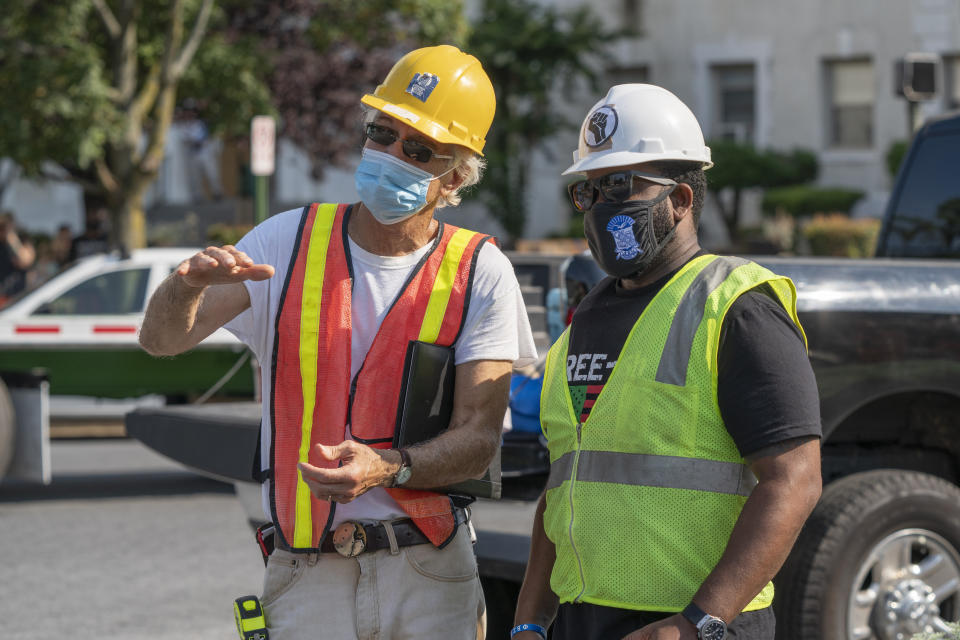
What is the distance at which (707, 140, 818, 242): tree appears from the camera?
84.6 feet

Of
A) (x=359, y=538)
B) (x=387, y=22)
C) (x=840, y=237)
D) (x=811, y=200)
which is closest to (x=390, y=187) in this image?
(x=359, y=538)

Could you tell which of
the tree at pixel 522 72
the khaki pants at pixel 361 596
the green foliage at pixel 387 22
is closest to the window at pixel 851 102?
the tree at pixel 522 72

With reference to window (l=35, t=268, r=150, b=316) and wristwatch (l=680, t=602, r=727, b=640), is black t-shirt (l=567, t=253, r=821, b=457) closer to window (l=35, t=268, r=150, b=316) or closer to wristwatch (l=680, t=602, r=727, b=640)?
wristwatch (l=680, t=602, r=727, b=640)

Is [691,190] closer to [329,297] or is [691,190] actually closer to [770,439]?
[770,439]

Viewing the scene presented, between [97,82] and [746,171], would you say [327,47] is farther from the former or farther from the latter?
[746,171]

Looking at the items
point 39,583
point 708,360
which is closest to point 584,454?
point 708,360

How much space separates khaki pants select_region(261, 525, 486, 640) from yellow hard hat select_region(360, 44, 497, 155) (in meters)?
0.90

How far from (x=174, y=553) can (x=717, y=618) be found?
6113 mm

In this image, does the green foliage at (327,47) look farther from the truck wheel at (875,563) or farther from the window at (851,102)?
the truck wheel at (875,563)

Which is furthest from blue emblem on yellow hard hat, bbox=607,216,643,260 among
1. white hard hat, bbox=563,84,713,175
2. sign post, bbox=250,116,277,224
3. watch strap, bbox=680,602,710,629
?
sign post, bbox=250,116,277,224

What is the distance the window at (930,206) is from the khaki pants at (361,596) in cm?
355

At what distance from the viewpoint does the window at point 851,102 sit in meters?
26.5

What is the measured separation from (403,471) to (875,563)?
89.0 inches

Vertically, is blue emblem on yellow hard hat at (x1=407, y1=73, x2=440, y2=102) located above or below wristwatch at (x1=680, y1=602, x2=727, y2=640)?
above
